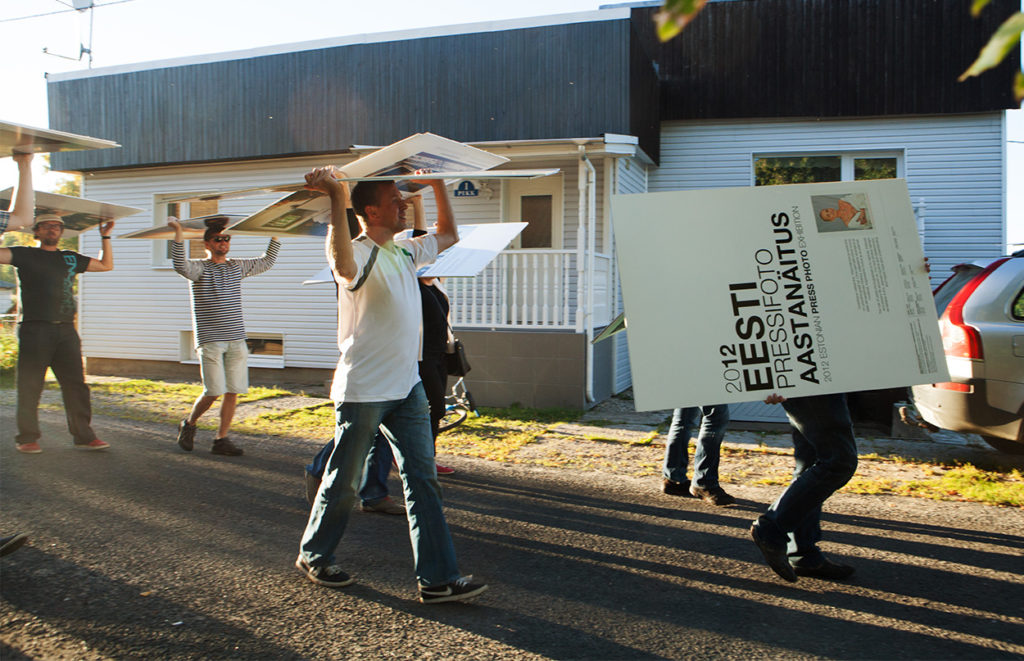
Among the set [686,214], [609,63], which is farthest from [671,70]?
[686,214]

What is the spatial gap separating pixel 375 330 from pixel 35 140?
247 centimetres

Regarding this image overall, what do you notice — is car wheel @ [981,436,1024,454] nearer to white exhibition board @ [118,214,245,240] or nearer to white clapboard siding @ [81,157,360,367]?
white exhibition board @ [118,214,245,240]

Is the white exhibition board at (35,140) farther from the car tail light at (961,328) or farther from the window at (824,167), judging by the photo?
the window at (824,167)

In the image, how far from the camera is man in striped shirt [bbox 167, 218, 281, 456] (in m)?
7.08

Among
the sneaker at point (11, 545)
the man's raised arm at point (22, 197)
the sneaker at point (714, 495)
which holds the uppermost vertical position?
the man's raised arm at point (22, 197)

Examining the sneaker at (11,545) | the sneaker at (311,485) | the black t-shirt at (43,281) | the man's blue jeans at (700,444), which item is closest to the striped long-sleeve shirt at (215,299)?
the black t-shirt at (43,281)

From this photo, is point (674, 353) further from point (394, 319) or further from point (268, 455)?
point (268, 455)

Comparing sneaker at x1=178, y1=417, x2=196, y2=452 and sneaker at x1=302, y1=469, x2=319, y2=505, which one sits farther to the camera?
sneaker at x1=178, y1=417, x2=196, y2=452

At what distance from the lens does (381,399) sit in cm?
366

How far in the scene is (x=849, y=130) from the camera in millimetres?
12547

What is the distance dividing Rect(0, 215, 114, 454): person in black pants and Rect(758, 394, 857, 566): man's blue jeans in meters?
5.80

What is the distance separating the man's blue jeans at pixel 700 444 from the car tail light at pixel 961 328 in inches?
70.1

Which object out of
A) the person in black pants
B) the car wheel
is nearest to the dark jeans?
the person in black pants

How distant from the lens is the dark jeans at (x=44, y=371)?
6932 mm
